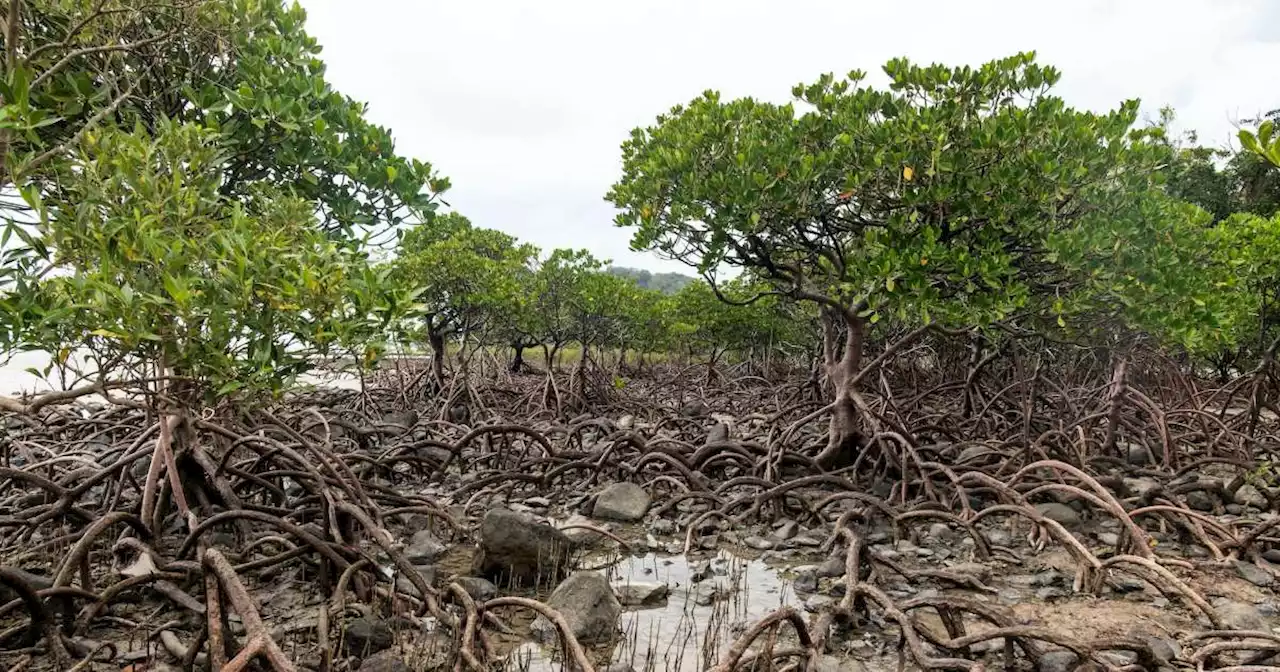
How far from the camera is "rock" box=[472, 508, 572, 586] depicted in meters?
5.07

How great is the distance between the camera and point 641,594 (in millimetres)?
4996

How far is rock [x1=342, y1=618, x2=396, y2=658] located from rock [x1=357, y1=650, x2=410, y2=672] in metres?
0.31

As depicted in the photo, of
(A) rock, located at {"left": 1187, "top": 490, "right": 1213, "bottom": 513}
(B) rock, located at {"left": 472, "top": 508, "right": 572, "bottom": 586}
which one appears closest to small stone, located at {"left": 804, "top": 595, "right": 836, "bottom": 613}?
(B) rock, located at {"left": 472, "top": 508, "right": 572, "bottom": 586}

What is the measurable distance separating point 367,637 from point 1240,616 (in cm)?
506

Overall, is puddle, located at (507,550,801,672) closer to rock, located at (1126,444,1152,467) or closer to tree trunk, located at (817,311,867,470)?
tree trunk, located at (817,311,867,470)

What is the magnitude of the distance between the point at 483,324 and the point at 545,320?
1.49 metres

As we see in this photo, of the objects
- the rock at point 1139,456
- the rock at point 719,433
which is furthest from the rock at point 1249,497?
the rock at point 719,433

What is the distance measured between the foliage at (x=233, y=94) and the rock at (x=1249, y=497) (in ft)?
24.8

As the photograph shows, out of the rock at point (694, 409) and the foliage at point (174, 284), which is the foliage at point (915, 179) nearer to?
the foliage at point (174, 284)

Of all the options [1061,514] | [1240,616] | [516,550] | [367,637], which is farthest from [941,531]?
[367,637]

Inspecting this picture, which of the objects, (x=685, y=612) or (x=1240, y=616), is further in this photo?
(x=685, y=612)

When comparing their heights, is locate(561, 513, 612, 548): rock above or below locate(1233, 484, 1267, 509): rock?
below

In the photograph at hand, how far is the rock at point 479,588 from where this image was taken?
4.79 m

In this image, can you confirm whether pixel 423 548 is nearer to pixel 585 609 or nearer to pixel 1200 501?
pixel 585 609
